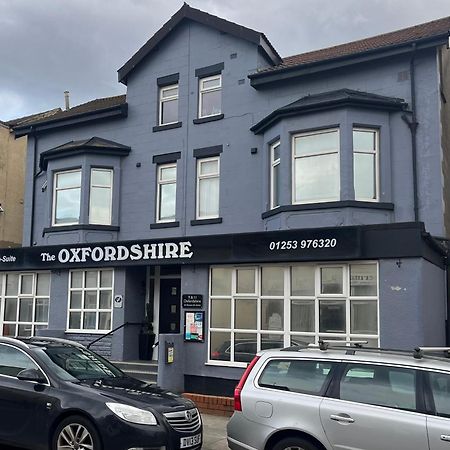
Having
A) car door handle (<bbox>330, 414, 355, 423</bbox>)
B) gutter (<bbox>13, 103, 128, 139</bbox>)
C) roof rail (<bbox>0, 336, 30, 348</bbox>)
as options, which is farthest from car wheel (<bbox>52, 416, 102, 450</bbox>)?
gutter (<bbox>13, 103, 128, 139</bbox>)

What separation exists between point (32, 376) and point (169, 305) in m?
8.11

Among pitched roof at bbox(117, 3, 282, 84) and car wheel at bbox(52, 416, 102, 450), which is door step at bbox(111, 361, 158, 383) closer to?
car wheel at bbox(52, 416, 102, 450)

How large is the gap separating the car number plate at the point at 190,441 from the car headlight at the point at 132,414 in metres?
0.47

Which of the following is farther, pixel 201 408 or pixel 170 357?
pixel 170 357

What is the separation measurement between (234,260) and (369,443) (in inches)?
269

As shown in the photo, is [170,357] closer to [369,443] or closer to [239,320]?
[239,320]

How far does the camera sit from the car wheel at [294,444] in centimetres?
595

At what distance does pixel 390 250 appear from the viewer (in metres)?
10.5

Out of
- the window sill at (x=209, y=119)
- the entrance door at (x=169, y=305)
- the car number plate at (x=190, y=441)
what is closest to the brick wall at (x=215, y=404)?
the entrance door at (x=169, y=305)

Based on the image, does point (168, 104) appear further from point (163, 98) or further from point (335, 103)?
point (335, 103)

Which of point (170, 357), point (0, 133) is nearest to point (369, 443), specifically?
point (170, 357)

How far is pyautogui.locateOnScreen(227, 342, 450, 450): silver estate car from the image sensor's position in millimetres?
5543

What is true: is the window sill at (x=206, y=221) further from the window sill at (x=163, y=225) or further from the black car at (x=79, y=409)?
the black car at (x=79, y=409)

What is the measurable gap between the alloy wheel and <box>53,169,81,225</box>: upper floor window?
31.1ft
